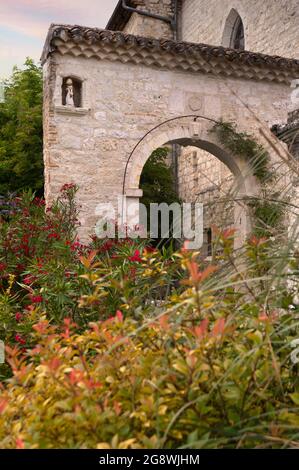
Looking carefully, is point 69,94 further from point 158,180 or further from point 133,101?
point 158,180

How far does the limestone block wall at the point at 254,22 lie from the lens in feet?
36.9

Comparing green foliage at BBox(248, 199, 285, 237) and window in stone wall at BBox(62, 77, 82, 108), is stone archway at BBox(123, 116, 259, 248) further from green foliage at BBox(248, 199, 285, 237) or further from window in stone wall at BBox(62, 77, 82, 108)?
green foliage at BBox(248, 199, 285, 237)

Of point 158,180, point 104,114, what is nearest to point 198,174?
point 158,180

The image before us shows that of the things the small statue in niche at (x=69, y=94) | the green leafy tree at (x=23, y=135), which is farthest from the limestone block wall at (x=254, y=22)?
the small statue in niche at (x=69, y=94)

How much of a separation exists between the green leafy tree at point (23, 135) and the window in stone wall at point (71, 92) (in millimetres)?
3761

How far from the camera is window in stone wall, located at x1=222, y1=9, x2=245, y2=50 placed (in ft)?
44.8

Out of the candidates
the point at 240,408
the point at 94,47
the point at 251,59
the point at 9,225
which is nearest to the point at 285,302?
the point at 240,408

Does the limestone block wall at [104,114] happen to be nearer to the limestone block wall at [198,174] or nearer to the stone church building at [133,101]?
the stone church building at [133,101]

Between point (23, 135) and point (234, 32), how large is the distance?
5.48 m

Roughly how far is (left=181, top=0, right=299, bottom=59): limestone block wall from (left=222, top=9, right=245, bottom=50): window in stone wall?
11cm

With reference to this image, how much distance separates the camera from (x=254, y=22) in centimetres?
1255

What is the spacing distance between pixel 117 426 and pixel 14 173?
42.7 feet

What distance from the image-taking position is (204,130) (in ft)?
32.4
